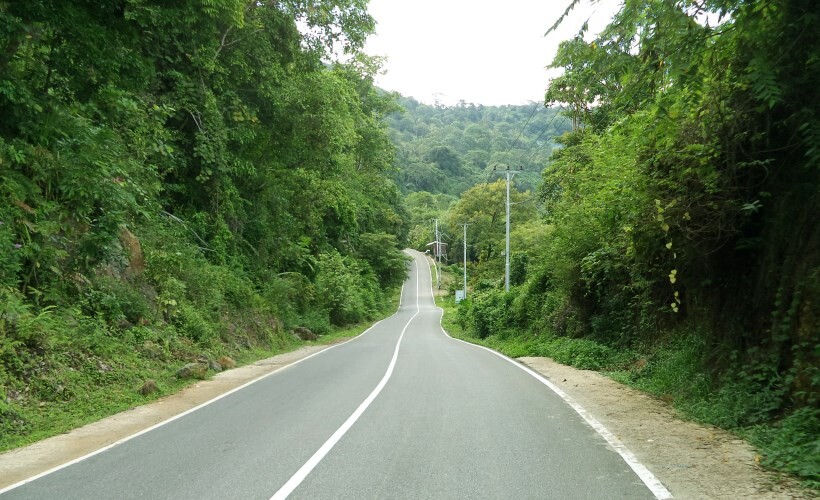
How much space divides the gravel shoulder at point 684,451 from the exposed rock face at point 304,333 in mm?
19802

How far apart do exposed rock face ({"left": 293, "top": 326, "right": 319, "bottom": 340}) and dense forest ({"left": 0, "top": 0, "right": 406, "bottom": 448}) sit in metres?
0.91

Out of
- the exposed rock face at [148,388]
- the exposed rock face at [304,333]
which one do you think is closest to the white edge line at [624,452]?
the exposed rock face at [148,388]

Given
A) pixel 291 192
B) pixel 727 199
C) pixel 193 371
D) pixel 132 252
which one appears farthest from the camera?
pixel 291 192

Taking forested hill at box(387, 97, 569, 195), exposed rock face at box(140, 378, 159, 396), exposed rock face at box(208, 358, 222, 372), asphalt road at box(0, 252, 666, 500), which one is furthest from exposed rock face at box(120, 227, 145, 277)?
forested hill at box(387, 97, 569, 195)

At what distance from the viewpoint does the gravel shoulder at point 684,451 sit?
4973 millimetres

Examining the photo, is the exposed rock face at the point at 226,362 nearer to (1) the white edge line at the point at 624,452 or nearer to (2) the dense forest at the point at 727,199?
(1) the white edge line at the point at 624,452

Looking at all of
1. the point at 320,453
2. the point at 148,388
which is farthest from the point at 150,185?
the point at 320,453

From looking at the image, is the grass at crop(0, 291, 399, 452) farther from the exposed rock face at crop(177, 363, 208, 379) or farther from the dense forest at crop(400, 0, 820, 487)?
the dense forest at crop(400, 0, 820, 487)

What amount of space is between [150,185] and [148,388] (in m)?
8.12

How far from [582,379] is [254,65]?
1604 centimetres

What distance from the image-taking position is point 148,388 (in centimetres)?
1101

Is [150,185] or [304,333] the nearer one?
[150,185]

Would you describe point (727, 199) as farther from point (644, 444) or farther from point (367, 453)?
point (367, 453)

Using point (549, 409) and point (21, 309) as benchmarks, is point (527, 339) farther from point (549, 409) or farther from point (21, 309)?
point (21, 309)
